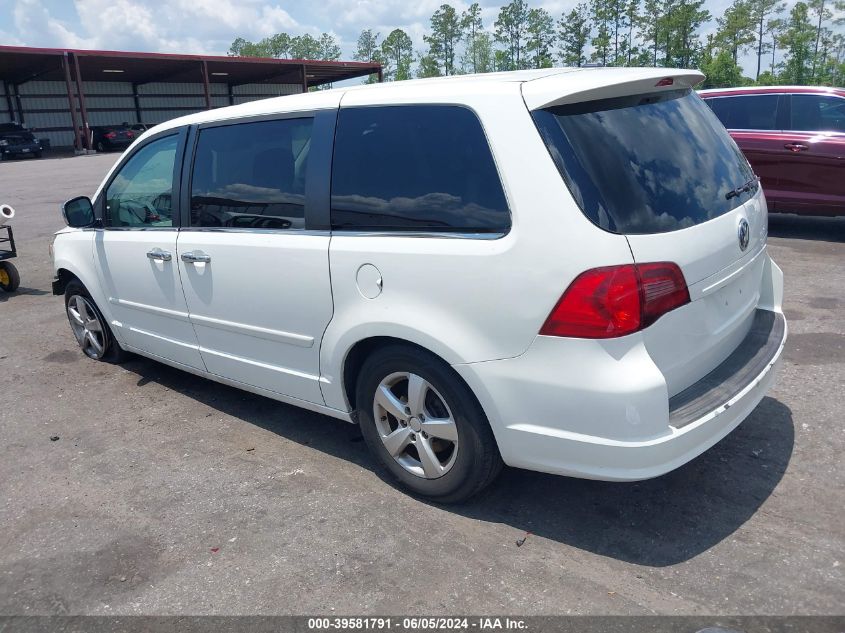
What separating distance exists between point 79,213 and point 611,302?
4.01m

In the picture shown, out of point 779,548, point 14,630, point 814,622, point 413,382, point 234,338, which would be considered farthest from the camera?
point 234,338

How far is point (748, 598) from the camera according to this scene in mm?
2658

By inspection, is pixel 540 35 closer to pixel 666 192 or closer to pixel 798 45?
pixel 798 45

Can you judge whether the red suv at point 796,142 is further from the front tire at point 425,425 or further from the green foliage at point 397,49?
the green foliage at point 397,49

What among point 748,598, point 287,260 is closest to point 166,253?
point 287,260

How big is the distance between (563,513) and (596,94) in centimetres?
183

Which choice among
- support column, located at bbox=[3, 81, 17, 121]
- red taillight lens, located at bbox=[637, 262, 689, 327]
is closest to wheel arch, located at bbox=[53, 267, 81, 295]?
red taillight lens, located at bbox=[637, 262, 689, 327]

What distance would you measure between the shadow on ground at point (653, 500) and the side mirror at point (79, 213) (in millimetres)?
2399

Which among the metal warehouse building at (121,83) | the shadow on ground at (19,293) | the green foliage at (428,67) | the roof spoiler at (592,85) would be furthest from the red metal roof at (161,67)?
the roof spoiler at (592,85)

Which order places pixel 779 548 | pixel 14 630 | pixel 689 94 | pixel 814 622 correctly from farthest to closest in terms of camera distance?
pixel 689 94
pixel 779 548
pixel 14 630
pixel 814 622

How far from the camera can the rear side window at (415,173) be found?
2.99 meters

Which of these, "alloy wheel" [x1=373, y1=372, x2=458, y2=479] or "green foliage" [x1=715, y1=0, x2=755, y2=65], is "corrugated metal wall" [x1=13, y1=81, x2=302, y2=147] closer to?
"green foliage" [x1=715, y1=0, x2=755, y2=65]

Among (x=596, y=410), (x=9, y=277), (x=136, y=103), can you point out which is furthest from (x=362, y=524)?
(x=136, y=103)

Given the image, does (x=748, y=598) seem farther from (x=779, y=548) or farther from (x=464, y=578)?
(x=464, y=578)
